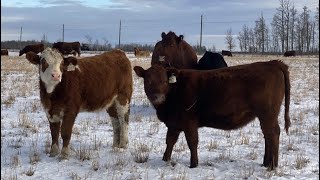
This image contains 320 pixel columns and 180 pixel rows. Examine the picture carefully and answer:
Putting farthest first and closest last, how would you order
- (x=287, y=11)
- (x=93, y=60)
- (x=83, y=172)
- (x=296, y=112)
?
(x=287, y=11), (x=296, y=112), (x=93, y=60), (x=83, y=172)

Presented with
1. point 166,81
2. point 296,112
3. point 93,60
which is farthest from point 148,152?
point 296,112

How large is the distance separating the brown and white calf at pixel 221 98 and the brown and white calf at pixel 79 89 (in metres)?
1.00

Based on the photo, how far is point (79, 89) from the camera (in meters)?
7.50

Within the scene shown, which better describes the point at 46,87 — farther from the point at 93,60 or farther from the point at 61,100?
the point at 93,60

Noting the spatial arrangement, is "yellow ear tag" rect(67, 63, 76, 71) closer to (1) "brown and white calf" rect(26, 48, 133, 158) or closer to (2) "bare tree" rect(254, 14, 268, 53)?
(1) "brown and white calf" rect(26, 48, 133, 158)

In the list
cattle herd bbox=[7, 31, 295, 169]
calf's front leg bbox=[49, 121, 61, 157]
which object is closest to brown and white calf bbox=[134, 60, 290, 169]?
cattle herd bbox=[7, 31, 295, 169]

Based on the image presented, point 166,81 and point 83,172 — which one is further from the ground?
point 166,81

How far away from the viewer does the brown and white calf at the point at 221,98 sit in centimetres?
685

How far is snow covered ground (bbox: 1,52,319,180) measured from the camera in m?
6.48

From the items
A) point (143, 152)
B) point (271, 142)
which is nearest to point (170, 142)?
point (143, 152)

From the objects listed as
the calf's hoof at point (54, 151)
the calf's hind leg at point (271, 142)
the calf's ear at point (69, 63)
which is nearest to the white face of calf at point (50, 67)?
the calf's ear at point (69, 63)

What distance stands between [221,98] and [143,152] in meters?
1.61

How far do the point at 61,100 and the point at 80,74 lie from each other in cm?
59

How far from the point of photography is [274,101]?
6840 millimetres
